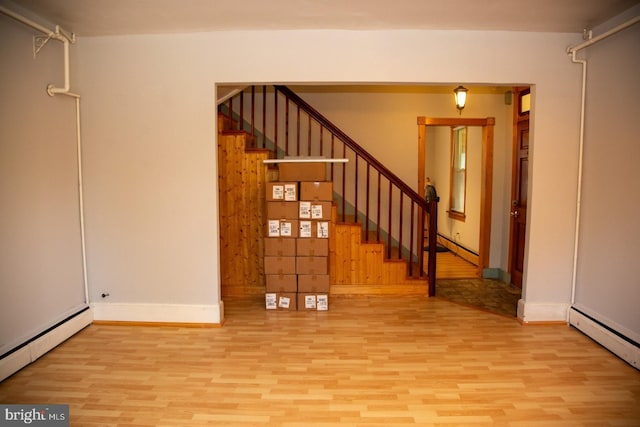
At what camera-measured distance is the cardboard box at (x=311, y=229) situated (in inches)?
181

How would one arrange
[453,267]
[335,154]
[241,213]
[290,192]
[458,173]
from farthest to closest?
1. [458,173]
2. [453,267]
3. [335,154]
4. [241,213]
5. [290,192]

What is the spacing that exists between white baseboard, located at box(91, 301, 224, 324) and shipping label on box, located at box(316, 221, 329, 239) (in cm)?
123

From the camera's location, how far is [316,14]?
349 cm

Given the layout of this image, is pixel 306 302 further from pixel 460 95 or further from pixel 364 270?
pixel 460 95

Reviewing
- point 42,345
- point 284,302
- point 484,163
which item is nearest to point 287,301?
point 284,302

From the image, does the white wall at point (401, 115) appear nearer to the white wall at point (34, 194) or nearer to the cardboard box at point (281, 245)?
the cardboard box at point (281, 245)


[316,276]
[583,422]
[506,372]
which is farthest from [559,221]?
[316,276]

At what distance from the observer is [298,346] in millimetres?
3697

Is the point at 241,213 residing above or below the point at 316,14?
below

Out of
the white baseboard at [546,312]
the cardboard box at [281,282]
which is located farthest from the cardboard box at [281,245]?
the white baseboard at [546,312]

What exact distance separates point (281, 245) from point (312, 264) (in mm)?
388

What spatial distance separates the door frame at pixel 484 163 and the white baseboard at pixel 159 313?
3.45m

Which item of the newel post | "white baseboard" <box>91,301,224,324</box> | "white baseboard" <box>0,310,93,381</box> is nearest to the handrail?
the newel post

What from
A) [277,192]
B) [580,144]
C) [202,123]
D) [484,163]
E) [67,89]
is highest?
[67,89]
